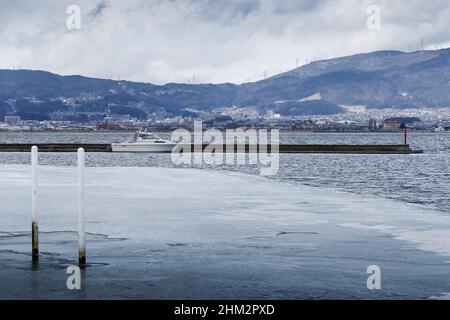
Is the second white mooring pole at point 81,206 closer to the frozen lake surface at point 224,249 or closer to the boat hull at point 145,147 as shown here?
the frozen lake surface at point 224,249

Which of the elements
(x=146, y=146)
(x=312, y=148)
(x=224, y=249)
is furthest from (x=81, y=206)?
(x=146, y=146)

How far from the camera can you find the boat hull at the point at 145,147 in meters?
109

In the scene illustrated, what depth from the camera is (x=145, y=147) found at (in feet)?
361

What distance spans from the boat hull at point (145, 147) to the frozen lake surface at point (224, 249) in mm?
80693

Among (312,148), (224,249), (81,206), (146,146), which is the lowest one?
(224,249)

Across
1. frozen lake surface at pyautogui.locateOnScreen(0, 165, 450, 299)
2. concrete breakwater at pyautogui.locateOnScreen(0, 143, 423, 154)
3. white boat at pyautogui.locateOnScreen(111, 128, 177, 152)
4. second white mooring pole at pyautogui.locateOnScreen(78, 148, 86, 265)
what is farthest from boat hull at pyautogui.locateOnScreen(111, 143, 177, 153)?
second white mooring pole at pyautogui.locateOnScreen(78, 148, 86, 265)

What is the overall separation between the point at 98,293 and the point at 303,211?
13706 mm

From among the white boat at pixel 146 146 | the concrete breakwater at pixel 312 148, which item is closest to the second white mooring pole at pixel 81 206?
the concrete breakwater at pixel 312 148

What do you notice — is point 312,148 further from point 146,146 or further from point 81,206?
point 81,206

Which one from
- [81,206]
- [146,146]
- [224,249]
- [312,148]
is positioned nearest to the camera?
[81,206]

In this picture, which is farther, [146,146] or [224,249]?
[146,146]

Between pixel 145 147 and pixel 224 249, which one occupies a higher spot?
pixel 145 147

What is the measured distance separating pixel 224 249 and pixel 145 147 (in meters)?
95.0

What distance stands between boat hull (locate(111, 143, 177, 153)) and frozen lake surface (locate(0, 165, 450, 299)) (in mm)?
80693
